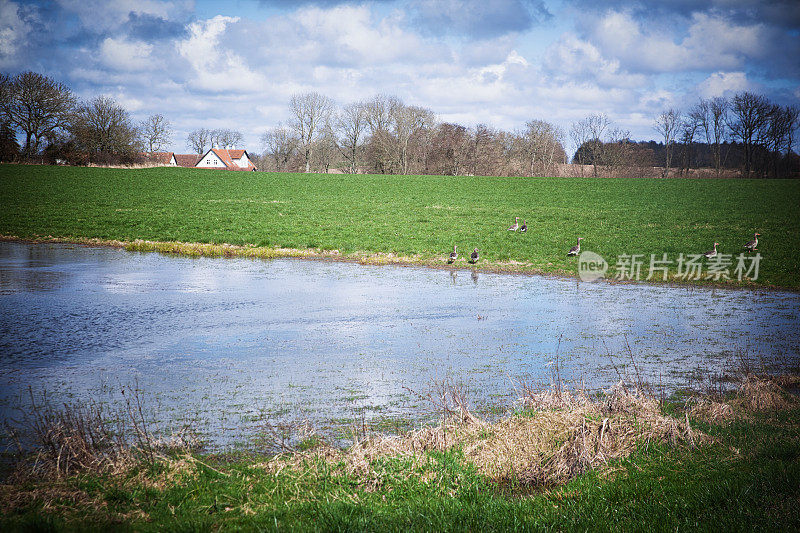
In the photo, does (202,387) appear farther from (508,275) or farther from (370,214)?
(370,214)

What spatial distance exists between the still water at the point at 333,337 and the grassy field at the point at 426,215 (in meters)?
5.97


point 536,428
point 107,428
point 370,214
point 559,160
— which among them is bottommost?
point 107,428

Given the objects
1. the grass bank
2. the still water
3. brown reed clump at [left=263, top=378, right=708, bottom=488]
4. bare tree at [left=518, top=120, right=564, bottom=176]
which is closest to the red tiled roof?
bare tree at [left=518, top=120, right=564, bottom=176]

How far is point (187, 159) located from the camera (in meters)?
122

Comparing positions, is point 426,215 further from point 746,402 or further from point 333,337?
point 746,402

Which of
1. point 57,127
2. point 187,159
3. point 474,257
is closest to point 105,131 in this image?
point 57,127

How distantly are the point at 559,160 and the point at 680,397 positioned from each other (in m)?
95.9

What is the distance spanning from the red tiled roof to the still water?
107 meters

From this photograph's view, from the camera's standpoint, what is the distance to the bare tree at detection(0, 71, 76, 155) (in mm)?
67988

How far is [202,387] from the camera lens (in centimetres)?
912

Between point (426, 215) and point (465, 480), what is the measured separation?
1271 inches

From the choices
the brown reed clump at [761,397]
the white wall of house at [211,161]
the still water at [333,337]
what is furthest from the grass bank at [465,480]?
the white wall of house at [211,161]

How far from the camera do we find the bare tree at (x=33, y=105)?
2677 inches

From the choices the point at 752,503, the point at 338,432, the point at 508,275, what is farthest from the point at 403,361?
the point at 508,275
